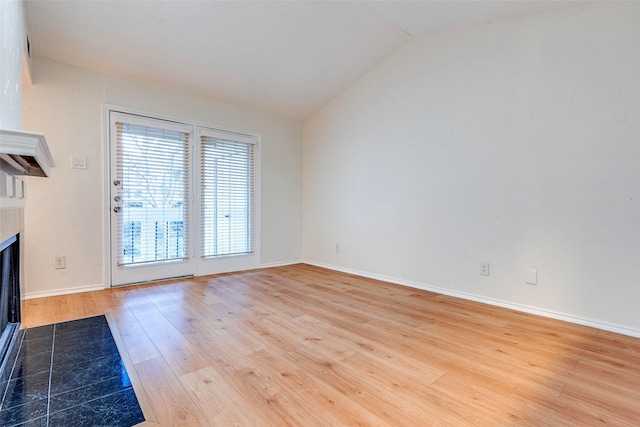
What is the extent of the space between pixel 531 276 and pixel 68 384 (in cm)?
323

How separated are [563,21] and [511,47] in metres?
0.37

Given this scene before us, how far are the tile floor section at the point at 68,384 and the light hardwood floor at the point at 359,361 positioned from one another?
0.33 feet

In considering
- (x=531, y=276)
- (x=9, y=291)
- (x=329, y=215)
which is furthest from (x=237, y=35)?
(x=531, y=276)

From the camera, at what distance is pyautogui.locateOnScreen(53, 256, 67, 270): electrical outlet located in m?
2.94

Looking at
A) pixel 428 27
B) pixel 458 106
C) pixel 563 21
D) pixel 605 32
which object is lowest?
pixel 458 106

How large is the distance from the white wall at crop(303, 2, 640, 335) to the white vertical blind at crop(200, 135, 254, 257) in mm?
1455

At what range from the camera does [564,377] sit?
5.29 feet

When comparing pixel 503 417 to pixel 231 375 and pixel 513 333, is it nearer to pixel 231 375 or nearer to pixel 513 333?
pixel 513 333

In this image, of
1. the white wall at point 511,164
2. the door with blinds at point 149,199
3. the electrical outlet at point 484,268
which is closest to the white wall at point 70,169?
the door with blinds at point 149,199

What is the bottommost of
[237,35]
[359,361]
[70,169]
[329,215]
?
[359,361]

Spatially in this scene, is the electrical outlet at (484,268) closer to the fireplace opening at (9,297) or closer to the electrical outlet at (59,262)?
the fireplace opening at (9,297)

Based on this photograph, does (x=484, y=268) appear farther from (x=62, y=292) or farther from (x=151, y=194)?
(x=62, y=292)

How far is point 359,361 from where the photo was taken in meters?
1.75

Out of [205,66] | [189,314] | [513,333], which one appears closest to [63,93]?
[205,66]
